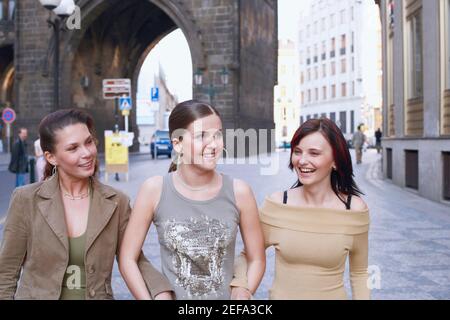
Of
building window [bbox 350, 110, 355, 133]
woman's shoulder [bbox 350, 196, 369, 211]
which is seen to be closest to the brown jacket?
woman's shoulder [bbox 350, 196, 369, 211]

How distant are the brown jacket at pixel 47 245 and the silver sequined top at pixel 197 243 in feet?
0.44

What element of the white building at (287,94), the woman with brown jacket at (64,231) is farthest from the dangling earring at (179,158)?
the white building at (287,94)

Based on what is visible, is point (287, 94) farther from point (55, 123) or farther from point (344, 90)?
point (55, 123)

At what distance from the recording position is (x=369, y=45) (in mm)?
65000

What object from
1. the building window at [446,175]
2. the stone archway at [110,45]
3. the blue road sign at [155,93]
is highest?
the stone archway at [110,45]

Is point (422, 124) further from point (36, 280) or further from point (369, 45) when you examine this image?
point (369, 45)

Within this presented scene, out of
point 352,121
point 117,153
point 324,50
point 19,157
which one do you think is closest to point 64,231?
point 19,157

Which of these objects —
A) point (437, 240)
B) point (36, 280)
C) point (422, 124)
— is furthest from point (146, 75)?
point (36, 280)

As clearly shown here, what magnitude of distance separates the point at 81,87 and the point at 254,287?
33871 millimetres

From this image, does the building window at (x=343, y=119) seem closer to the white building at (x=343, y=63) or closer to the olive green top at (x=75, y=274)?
the white building at (x=343, y=63)

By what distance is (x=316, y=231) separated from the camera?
98.8 inches

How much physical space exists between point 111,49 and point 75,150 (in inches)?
1454

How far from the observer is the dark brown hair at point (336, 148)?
2.54 metres

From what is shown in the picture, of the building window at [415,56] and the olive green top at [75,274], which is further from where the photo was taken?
the building window at [415,56]
